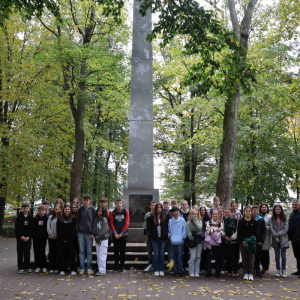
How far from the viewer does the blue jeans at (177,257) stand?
25.0 feet

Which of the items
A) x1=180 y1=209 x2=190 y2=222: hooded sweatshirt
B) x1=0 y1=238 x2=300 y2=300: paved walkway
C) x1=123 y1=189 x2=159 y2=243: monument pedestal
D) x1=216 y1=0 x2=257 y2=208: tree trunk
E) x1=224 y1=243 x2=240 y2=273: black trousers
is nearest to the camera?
x1=0 y1=238 x2=300 y2=300: paved walkway

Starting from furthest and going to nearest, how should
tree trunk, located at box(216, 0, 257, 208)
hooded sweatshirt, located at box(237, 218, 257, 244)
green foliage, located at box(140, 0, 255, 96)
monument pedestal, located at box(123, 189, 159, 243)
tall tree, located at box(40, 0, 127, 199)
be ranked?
tall tree, located at box(40, 0, 127, 199), tree trunk, located at box(216, 0, 257, 208), monument pedestal, located at box(123, 189, 159, 243), hooded sweatshirt, located at box(237, 218, 257, 244), green foliage, located at box(140, 0, 255, 96)

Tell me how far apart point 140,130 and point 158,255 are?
13.6ft

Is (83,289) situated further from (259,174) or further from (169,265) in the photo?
(259,174)

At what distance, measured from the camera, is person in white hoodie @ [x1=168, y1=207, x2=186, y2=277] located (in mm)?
7609

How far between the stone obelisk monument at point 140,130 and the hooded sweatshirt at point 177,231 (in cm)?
214

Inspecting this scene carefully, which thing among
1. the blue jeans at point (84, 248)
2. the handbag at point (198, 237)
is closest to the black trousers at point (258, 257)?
the handbag at point (198, 237)

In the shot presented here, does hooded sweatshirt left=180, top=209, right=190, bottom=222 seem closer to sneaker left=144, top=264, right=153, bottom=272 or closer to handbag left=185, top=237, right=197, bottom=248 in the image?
handbag left=185, top=237, right=197, bottom=248

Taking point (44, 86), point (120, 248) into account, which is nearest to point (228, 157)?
point (120, 248)

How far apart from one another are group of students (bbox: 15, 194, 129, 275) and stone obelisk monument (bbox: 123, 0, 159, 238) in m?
1.81

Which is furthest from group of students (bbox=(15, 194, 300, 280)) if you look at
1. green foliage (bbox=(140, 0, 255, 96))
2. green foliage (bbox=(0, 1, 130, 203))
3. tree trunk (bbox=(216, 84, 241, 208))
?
green foliage (bbox=(0, 1, 130, 203))

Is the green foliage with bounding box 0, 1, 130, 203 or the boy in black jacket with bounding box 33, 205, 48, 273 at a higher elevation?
the green foliage with bounding box 0, 1, 130, 203

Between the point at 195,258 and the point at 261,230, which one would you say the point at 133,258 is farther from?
the point at 261,230

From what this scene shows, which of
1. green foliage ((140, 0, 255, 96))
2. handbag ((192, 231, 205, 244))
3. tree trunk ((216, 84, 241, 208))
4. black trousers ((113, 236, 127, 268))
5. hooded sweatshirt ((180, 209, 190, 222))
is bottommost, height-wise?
black trousers ((113, 236, 127, 268))
